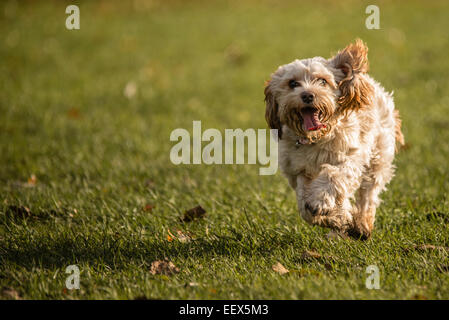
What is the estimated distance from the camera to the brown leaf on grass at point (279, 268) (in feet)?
11.8

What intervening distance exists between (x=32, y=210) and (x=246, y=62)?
7864 mm

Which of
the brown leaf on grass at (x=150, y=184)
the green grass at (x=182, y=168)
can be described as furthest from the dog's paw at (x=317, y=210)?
the brown leaf on grass at (x=150, y=184)

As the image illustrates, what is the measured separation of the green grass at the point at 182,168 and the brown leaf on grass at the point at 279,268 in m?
0.06

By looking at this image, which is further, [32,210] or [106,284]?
[32,210]

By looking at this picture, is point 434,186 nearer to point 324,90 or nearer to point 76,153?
point 324,90

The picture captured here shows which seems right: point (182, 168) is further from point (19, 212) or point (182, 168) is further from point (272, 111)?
point (272, 111)

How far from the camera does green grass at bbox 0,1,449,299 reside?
358cm

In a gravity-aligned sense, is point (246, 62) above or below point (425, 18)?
below

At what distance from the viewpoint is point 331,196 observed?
4.02m

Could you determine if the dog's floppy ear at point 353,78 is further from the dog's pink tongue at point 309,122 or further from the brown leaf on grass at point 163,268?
the brown leaf on grass at point 163,268

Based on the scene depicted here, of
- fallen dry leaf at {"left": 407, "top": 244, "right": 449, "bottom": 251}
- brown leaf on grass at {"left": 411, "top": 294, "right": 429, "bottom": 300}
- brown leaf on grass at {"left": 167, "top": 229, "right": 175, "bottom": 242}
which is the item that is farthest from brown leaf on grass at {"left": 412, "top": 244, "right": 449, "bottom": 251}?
brown leaf on grass at {"left": 167, "top": 229, "right": 175, "bottom": 242}

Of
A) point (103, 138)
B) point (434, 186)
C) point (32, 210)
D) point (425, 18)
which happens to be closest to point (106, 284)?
point (32, 210)

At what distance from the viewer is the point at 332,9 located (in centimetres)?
1642
